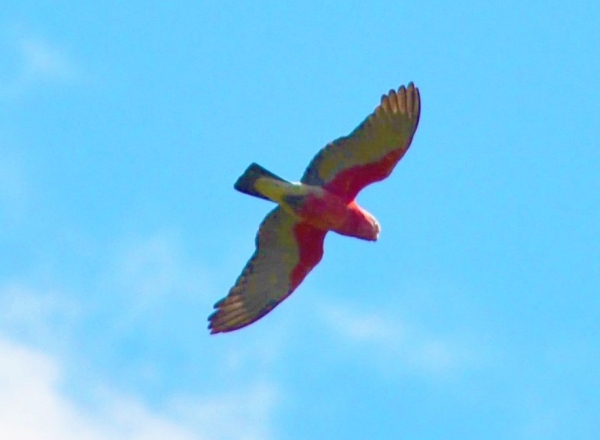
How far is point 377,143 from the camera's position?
20.9 m

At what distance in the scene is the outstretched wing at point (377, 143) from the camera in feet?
68.3

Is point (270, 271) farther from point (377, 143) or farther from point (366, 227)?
point (377, 143)

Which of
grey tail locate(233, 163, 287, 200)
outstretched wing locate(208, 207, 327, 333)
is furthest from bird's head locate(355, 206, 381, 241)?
grey tail locate(233, 163, 287, 200)

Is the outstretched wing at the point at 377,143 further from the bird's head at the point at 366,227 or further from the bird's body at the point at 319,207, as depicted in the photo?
the bird's head at the point at 366,227

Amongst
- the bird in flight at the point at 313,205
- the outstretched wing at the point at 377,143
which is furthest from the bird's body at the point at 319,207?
the outstretched wing at the point at 377,143

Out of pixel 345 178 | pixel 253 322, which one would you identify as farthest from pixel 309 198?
pixel 253 322

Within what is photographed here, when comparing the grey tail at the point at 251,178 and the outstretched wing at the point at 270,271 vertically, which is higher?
the grey tail at the point at 251,178

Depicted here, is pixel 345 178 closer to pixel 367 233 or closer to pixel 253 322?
pixel 367 233

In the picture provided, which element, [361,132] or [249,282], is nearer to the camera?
[361,132]

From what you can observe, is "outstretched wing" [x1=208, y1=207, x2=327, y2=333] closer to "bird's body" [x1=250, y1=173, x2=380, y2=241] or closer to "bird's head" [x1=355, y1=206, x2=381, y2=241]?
"bird's body" [x1=250, y1=173, x2=380, y2=241]

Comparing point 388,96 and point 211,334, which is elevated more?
point 388,96

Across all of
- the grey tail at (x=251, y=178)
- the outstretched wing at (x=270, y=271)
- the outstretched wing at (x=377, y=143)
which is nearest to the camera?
the outstretched wing at (x=377, y=143)

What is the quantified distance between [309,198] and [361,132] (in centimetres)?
118

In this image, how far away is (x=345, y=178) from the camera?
2125 cm
